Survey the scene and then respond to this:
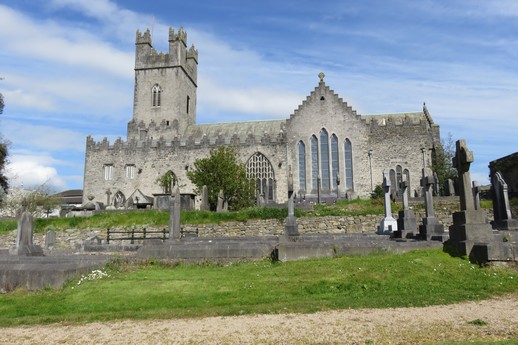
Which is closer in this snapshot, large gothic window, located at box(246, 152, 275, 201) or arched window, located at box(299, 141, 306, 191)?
arched window, located at box(299, 141, 306, 191)

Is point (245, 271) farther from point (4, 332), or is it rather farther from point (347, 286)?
point (4, 332)

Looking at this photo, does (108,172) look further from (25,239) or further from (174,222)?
(174,222)

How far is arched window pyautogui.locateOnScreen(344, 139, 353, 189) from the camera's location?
40847mm

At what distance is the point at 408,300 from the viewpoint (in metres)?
7.62

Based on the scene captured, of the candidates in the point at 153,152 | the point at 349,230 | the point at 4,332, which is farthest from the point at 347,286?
the point at 153,152

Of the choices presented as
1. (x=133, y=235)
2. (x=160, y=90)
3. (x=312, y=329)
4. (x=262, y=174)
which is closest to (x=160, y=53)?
(x=160, y=90)

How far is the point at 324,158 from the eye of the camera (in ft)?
137

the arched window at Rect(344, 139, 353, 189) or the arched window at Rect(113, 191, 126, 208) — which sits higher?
the arched window at Rect(344, 139, 353, 189)

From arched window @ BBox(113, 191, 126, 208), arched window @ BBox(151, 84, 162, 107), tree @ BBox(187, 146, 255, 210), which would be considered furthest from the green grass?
arched window @ BBox(151, 84, 162, 107)

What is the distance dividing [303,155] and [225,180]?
1052cm

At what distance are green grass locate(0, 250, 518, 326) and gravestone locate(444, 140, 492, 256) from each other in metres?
0.49

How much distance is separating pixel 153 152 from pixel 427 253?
3771 cm

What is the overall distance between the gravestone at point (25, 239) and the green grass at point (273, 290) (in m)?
6.33

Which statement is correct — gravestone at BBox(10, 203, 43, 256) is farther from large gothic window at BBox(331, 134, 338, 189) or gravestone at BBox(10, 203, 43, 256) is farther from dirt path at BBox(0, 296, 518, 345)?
large gothic window at BBox(331, 134, 338, 189)
